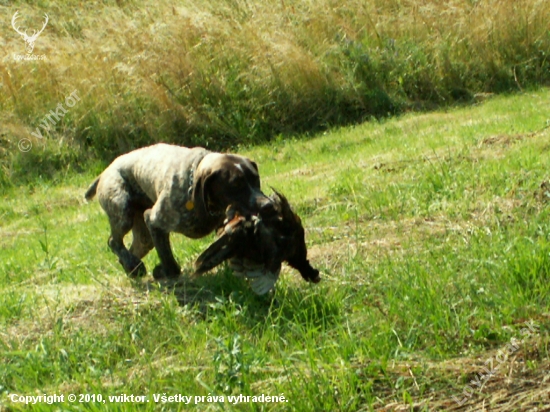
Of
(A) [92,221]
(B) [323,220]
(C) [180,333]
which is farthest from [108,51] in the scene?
(C) [180,333]

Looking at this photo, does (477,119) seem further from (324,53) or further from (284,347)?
(284,347)

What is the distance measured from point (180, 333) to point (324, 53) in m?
9.49

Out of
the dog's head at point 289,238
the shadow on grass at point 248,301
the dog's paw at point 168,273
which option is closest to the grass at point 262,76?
the dog's paw at point 168,273

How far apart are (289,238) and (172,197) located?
3.43 feet

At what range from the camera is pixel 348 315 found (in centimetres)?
444

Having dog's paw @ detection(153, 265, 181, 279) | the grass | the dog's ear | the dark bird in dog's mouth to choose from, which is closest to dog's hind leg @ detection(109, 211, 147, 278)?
dog's paw @ detection(153, 265, 181, 279)

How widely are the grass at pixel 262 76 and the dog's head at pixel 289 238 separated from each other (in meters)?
7.77

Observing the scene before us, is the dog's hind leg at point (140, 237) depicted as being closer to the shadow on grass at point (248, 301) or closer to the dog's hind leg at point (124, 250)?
the dog's hind leg at point (124, 250)

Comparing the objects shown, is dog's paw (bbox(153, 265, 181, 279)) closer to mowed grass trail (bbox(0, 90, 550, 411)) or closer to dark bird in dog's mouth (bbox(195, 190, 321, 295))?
mowed grass trail (bbox(0, 90, 550, 411))

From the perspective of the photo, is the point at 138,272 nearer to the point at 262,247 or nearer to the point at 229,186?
the point at 229,186

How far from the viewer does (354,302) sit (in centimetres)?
462

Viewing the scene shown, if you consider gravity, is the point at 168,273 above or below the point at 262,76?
above

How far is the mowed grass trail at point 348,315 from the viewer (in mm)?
3748

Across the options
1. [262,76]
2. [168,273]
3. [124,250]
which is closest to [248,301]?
[168,273]
